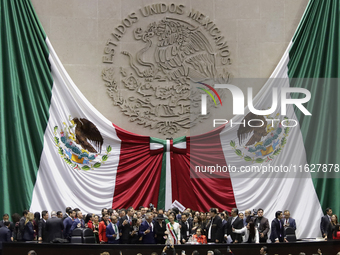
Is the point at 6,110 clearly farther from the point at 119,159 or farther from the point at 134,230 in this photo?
the point at 134,230

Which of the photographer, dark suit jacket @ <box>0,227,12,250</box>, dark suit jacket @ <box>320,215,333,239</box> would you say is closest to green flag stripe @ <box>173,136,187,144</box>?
dark suit jacket @ <box>320,215,333,239</box>

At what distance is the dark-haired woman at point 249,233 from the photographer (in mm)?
11188

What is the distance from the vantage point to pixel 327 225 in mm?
12953

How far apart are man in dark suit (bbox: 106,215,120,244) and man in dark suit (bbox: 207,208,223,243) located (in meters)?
1.99

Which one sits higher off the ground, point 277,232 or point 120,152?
point 120,152

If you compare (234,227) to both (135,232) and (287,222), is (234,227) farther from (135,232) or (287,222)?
(135,232)

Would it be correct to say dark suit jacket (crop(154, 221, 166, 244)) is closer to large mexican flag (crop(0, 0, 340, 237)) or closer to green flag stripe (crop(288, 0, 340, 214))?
large mexican flag (crop(0, 0, 340, 237))

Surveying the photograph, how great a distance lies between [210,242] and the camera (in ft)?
38.0

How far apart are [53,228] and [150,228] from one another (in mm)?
2055

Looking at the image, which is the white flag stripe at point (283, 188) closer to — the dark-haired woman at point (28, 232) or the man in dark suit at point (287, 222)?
the man in dark suit at point (287, 222)

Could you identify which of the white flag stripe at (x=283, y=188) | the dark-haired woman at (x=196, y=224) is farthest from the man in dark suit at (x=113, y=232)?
the white flag stripe at (x=283, y=188)

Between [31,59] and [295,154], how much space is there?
7.56 metres

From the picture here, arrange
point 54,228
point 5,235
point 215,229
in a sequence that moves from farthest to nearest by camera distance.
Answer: point 5,235, point 215,229, point 54,228

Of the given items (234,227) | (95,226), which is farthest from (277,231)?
(95,226)
